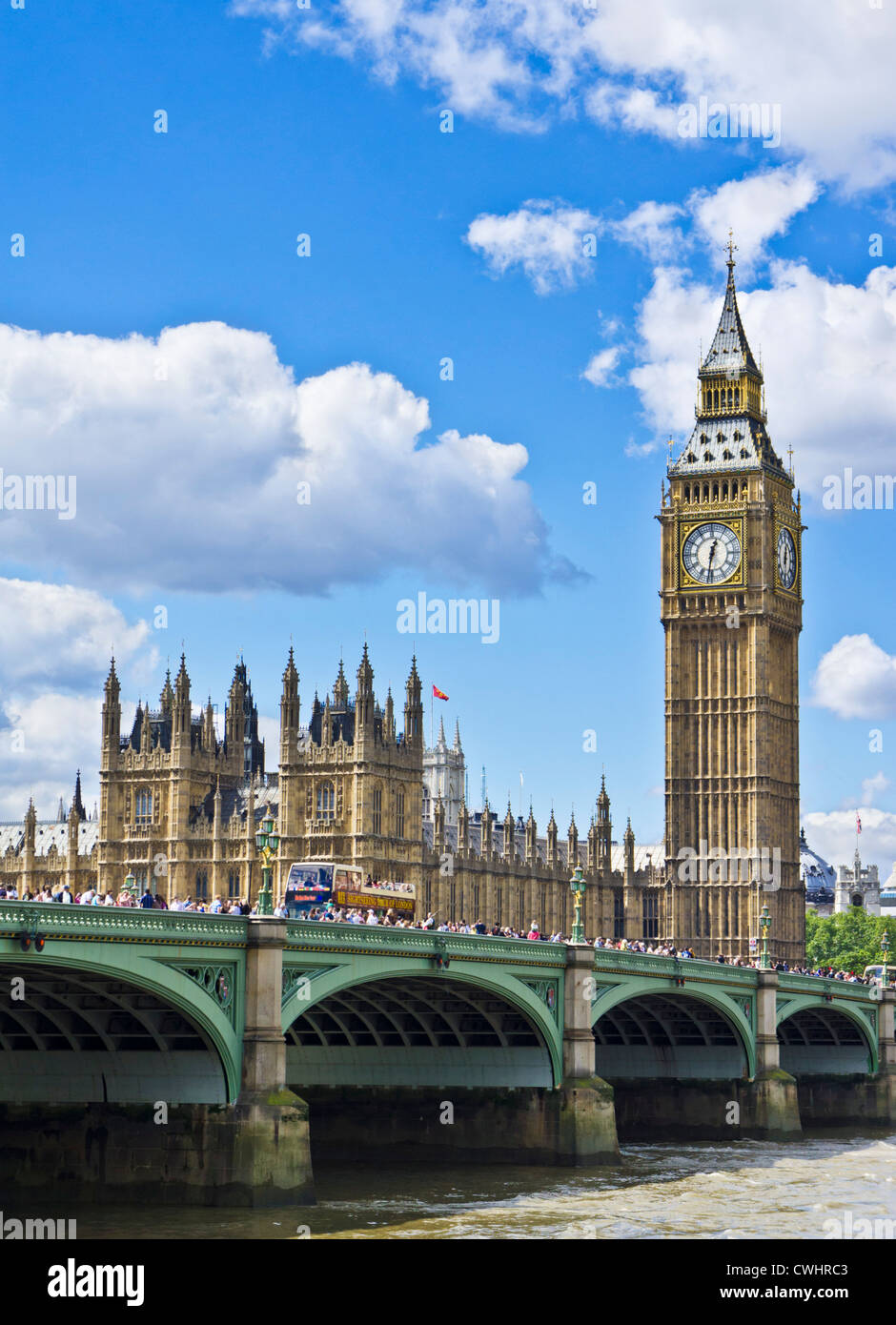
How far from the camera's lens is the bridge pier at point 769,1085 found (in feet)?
255

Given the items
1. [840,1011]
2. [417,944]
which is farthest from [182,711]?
[417,944]

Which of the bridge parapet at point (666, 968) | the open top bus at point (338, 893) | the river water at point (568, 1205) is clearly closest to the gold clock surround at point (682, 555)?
the open top bus at point (338, 893)

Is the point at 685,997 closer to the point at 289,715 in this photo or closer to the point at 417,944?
the point at 417,944

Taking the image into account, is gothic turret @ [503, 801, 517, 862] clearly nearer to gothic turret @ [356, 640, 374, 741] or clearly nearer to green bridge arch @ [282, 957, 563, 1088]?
gothic turret @ [356, 640, 374, 741]

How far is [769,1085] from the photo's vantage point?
77.9 meters

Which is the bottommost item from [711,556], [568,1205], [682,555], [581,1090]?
[568,1205]

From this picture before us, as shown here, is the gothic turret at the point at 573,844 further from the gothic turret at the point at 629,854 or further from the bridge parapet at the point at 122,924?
the bridge parapet at the point at 122,924

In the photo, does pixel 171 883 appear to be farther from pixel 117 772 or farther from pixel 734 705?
pixel 734 705

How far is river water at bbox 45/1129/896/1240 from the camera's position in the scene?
1815 inches

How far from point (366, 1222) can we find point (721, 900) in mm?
98116

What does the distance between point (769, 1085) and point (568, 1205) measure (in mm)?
27540

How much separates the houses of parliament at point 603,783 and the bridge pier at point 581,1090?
58031 millimetres
